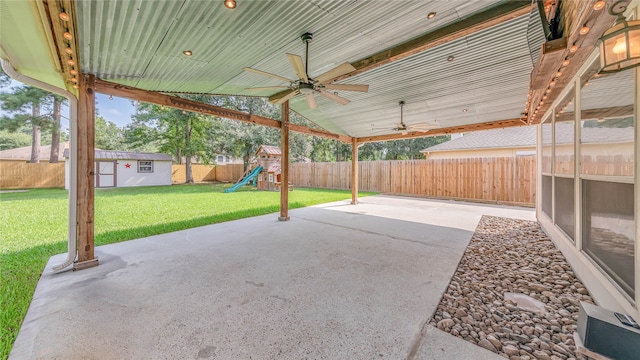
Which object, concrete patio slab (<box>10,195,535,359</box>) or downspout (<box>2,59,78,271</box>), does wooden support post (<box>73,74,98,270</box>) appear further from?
concrete patio slab (<box>10,195,535,359</box>)

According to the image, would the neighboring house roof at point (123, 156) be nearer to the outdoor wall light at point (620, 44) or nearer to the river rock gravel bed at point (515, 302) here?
the river rock gravel bed at point (515, 302)

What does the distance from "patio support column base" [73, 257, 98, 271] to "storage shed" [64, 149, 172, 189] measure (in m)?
14.3

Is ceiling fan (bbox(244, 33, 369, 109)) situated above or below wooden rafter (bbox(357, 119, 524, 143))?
below

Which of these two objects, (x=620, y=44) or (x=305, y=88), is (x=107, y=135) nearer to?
(x=305, y=88)

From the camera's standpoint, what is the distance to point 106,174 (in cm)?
1422

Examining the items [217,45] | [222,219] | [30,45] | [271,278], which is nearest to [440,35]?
[217,45]

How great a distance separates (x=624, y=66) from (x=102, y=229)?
7024mm

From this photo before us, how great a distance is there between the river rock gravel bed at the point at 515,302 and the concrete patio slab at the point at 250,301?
0.47ft

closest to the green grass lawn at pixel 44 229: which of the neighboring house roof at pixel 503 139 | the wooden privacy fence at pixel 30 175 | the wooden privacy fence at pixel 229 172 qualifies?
the neighboring house roof at pixel 503 139

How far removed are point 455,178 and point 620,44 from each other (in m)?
8.59

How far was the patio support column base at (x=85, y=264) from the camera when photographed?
2908 mm

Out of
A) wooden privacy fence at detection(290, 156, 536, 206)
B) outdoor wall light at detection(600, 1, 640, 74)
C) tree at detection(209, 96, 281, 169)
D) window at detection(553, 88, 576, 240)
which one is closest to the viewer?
outdoor wall light at detection(600, 1, 640, 74)

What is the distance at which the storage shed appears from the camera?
14055 mm

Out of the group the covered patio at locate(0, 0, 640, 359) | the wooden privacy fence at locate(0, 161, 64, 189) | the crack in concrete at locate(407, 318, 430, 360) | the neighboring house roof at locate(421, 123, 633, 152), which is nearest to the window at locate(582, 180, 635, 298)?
the covered patio at locate(0, 0, 640, 359)
